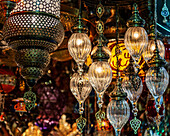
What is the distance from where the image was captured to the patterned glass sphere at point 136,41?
2.04 metres

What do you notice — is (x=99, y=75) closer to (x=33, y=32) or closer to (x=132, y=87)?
(x=132, y=87)

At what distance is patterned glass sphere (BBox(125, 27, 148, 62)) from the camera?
2039 mm

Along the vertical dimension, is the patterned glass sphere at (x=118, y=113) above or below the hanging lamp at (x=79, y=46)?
below

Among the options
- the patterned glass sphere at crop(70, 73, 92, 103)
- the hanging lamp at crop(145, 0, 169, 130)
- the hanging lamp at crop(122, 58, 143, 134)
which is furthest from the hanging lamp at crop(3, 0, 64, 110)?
the hanging lamp at crop(122, 58, 143, 134)

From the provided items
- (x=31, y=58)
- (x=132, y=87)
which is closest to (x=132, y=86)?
(x=132, y=87)

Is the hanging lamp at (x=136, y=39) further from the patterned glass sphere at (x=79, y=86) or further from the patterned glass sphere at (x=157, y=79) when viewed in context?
the patterned glass sphere at (x=79, y=86)

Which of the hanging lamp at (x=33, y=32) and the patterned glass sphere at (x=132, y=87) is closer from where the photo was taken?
the hanging lamp at (x=33, y=32)

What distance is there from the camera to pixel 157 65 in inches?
78.6

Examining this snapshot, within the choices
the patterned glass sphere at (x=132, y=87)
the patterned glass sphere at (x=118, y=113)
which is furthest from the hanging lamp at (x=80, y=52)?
the patterned glass sphere at (x=132, y=87)

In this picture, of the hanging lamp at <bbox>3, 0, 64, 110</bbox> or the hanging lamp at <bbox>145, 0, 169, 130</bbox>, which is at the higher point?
the hanging lamp at <bbox>3, 0, 64, 110</bbox>

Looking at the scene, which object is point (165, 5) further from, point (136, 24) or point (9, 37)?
point (9, 37)

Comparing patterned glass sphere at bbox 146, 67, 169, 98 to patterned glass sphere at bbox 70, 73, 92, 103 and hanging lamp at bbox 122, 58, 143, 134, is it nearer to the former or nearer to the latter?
hanging lamp at bbox 122, 58, 143, 134

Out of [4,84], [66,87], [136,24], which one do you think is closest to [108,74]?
[136,24]

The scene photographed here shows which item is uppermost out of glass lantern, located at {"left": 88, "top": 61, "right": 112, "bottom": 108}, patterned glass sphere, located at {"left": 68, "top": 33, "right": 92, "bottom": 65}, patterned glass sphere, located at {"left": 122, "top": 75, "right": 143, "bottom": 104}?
patterned glass sphere, located at {"left": 68, "top": 33, "right": 92, "bottom": 65}
